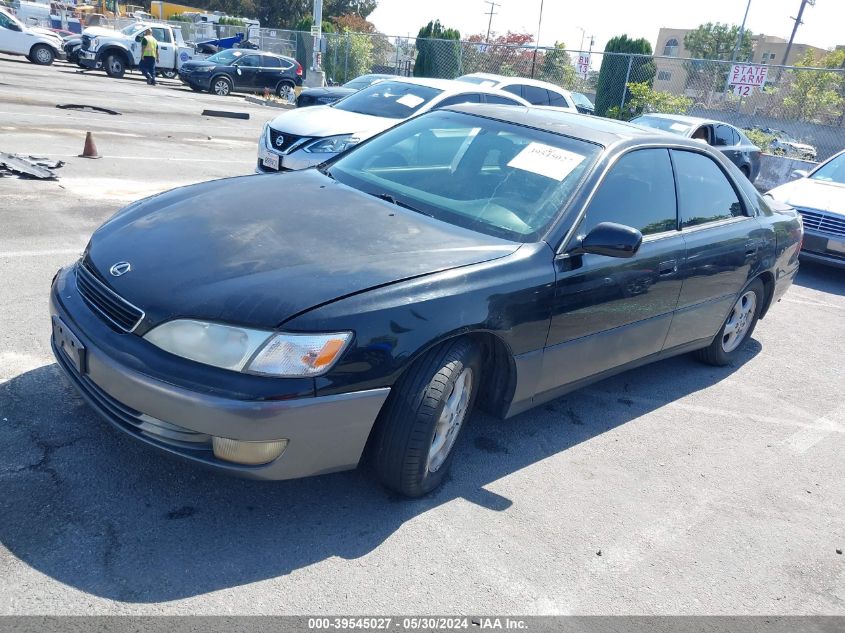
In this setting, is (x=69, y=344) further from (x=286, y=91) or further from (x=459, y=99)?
(x=286, y=91)

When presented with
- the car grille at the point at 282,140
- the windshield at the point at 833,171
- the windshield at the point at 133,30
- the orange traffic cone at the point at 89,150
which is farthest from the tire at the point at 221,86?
the windshield at the point at 833,171

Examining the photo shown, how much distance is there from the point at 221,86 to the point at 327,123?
17.0 metres

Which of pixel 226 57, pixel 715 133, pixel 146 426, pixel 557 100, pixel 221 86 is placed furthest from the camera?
pixel 226 57

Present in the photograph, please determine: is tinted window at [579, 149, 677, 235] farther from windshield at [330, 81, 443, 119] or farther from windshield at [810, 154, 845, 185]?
windshield at [810, 154, 845, 185]

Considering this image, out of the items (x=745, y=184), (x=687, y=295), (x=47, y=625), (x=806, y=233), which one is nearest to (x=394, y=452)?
(x=47, y=625)

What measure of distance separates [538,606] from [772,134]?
18892 mm

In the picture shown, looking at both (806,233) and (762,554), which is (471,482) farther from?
(806,233)

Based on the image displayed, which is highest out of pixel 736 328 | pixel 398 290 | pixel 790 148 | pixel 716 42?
pixel 716 42

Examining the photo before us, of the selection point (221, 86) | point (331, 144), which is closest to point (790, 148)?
point (331, 144)

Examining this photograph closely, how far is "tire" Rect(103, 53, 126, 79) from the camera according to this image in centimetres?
2416

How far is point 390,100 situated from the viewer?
9.88m

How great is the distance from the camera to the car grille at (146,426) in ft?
8.85

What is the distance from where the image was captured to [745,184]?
17.3 ft

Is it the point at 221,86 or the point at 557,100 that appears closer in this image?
the point at 557,100
